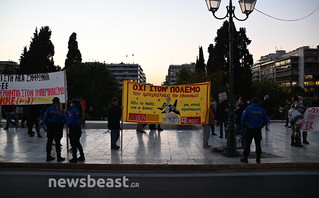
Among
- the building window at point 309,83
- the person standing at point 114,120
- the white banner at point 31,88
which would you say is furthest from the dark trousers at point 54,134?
the building window at point 309,83

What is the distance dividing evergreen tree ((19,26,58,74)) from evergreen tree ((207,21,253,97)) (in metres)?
34.2

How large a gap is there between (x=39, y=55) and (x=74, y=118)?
164 feet

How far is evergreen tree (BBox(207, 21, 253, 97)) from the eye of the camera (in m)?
44.7

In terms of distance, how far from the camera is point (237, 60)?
4506 cm

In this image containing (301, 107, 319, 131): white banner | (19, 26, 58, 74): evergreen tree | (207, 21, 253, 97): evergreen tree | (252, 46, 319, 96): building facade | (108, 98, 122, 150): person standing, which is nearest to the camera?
(301, 107, 319, 131): white banner

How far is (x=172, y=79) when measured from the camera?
18438cm

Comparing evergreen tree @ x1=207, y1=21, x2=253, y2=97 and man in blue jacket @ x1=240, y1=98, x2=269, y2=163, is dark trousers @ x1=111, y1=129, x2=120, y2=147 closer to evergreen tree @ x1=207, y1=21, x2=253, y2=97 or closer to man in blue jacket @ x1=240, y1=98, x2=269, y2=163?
man in blue jacket @ x1=240, y1=98, x2=269, y2=163

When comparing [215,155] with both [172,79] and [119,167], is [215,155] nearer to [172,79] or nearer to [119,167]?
[119,167]

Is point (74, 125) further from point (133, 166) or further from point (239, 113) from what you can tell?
point (239, 113)

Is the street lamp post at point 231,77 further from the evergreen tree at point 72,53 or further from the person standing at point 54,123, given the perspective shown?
the evergreen tree at point 72,53

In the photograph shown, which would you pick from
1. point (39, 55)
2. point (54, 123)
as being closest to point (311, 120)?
point (54, 123)

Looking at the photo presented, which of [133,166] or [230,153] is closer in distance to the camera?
[133,166]

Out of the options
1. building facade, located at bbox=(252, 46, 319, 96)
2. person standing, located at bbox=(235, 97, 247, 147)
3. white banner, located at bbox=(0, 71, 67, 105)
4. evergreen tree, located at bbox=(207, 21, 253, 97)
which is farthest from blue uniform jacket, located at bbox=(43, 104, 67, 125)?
building facade, located at bbox=(252, 46, 319, 96)

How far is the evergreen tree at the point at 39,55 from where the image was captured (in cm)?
4981
